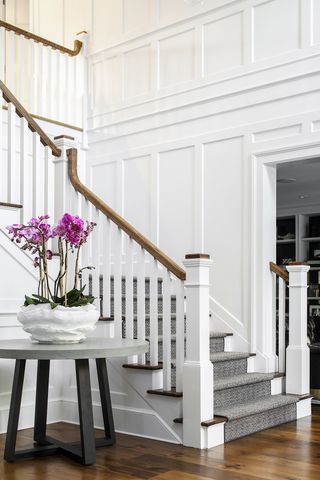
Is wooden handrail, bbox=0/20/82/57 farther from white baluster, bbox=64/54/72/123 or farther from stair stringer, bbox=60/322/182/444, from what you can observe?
stair stringer, bbox=60/322/182/444

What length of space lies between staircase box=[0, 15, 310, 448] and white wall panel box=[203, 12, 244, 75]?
184cm

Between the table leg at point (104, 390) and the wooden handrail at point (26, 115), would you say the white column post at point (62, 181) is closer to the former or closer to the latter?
the wooden handrail at point (26, 115)

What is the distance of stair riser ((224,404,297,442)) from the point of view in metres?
→ 4.32

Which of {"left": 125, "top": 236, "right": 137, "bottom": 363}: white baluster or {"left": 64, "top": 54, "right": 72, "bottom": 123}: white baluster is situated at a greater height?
{"left": 64, "top": 54, "right": 72, "bottom": 123}: white baluster

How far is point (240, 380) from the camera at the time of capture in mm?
4852

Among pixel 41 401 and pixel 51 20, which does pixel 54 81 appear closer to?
pixel 51 20

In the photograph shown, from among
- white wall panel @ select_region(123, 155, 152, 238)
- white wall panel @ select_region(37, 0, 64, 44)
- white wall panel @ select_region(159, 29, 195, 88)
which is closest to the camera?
white wall panel @ select_region(159, 29, 195, 88)

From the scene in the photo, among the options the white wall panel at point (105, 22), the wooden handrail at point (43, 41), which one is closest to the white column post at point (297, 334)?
the white wall panel at point (105, 22)

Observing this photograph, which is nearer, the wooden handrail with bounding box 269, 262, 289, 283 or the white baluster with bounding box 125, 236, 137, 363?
the white baluster with bounding box 125, 236, 137, 363

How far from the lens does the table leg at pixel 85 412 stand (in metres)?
3.59

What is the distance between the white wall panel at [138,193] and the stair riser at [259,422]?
2311mm

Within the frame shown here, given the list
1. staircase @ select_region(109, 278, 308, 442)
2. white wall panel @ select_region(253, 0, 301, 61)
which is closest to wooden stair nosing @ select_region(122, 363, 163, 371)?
staircase @ select_region(109, 278, 308, 442)

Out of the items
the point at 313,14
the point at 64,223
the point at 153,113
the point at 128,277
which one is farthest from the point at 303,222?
the point at 64,223

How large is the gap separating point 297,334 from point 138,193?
230cm
